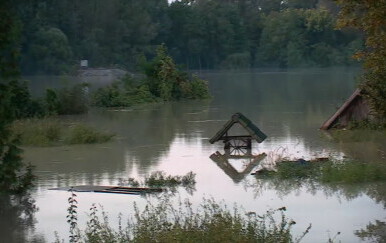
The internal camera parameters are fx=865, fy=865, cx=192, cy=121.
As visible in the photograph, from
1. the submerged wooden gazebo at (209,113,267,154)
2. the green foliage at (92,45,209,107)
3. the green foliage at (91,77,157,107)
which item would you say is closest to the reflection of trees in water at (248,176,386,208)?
the submerged wooden gazebo at (209,113,267,154)

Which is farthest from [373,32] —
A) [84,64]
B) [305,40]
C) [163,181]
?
[305,40]

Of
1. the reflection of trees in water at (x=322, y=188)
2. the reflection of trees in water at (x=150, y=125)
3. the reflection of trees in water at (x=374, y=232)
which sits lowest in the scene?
the reflection of trees in water at (x=150, y=125)

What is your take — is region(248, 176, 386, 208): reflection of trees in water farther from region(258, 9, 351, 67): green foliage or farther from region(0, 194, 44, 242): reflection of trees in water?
region(258, 9, 351, 67): green foliage

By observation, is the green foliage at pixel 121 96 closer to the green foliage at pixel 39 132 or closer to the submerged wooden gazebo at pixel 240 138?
the green foliage at pixel 39 132

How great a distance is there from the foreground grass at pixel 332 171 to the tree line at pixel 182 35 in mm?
63661

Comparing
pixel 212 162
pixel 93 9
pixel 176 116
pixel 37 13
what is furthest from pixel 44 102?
pixel 93 9

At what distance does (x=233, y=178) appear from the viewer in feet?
62.4

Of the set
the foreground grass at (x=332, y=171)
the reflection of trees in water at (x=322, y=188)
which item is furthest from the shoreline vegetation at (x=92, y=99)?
the reflection of trees in water at (x=322, y=188)

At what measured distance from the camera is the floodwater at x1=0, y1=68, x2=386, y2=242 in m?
14.6

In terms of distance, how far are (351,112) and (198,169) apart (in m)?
7.88

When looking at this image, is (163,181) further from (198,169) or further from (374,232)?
(374,232)

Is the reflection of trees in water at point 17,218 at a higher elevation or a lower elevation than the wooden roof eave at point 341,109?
lower

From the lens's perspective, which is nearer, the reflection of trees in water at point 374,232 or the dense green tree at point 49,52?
the reflection of trees in water at point 374,232

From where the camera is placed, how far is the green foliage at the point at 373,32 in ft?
42.3
